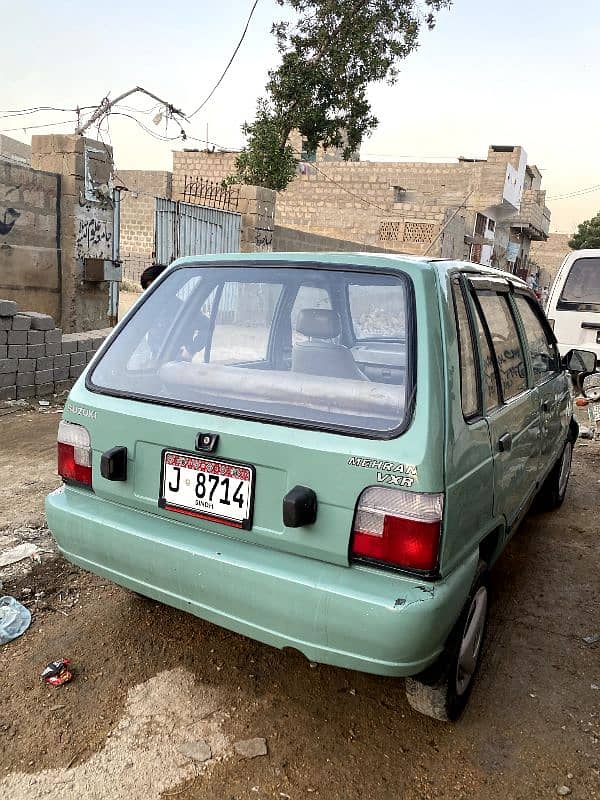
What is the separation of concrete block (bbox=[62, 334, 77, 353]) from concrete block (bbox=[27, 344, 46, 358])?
33 centimetres

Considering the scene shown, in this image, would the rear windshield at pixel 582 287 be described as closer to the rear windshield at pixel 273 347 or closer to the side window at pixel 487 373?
the rear windshield at pixel 273 347

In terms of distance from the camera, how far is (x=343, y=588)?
1778 mm

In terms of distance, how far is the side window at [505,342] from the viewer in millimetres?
2520

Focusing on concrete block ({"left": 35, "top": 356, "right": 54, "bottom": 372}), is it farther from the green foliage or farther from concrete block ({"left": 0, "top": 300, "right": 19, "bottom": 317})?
the green foliage

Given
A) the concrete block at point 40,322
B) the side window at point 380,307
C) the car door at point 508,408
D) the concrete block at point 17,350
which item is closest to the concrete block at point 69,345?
the concrete block at point 40,322

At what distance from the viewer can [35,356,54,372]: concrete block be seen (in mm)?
6543

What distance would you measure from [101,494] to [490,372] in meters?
1.55

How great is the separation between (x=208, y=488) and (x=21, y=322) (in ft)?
16.5

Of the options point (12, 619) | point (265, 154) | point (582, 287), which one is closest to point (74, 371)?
point (12, 619)

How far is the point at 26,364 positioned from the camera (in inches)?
251

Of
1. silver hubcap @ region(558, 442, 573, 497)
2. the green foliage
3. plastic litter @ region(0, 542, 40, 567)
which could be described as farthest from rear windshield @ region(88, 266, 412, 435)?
the green foliage

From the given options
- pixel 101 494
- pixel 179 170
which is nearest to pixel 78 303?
pixel 101 494

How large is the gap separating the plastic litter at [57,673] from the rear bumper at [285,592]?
0.50m

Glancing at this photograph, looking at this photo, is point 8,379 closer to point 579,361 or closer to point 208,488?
point 208,488
